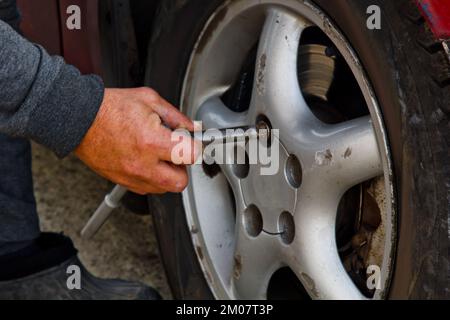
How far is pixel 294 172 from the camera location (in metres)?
1.49

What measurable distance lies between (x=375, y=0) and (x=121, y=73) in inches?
30.9

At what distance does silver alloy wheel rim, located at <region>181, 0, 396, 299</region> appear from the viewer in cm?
134

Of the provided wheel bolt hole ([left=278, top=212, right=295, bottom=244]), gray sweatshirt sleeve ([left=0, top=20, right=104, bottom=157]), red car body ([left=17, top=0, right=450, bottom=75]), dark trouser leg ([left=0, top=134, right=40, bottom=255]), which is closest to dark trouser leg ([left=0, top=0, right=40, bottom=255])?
dark trouser leg ([left=0, top=134, right=40, bottom=255])

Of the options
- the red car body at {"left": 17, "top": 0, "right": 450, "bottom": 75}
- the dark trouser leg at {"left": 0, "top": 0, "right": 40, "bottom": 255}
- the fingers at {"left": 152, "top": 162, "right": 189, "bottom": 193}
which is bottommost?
the dark trouser leg at {"left": 0, "top": 0, "right": 40, "bottom": 255}

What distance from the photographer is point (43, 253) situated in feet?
6.42

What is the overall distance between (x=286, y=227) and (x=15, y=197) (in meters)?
0.68

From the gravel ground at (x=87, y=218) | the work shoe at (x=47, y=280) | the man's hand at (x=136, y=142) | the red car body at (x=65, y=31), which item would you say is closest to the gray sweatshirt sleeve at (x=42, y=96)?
the man's hand at (x=136, y=142)

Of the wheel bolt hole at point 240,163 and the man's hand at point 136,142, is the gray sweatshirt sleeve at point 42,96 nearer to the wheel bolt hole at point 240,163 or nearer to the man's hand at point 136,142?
the man's hand at point 136,142

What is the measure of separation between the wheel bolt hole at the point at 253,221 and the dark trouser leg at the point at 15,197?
0.55m

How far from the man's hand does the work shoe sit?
59cm

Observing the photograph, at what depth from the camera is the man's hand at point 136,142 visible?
137 centimetres

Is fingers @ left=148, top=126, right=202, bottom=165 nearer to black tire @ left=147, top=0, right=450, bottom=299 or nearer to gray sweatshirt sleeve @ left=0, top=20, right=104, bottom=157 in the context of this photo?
gray sweatshirt sleeve @ left=0, top=20, right=104, bottom=157

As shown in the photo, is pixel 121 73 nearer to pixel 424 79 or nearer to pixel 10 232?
pixel 10 232

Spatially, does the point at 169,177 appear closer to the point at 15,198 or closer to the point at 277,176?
the point at 277,176
